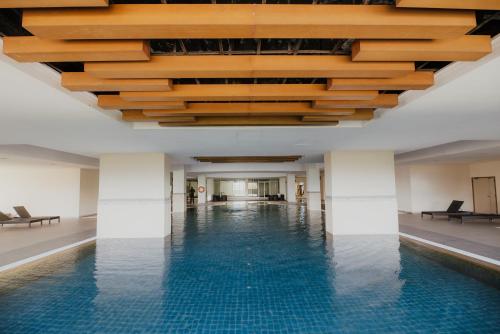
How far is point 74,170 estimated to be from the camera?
1380 cm

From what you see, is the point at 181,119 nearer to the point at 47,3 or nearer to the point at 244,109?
the point at 244,109

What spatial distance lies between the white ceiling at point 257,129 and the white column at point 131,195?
1.09 meters

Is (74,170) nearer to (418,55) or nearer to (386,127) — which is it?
(386,127)

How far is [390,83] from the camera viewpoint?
3.07m

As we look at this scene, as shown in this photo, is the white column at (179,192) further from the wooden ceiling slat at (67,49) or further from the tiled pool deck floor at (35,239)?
the wooden ceiling slat at (67,49)

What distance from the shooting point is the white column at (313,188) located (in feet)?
53.1

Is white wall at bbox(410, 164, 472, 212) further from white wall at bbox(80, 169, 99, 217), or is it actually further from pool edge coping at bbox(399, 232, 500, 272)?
white wall at bbox(80, 169, 99, 217)

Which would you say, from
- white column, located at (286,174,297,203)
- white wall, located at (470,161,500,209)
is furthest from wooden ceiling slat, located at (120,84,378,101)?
white column, located at (286,174,297,203)

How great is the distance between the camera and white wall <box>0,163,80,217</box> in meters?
13.7

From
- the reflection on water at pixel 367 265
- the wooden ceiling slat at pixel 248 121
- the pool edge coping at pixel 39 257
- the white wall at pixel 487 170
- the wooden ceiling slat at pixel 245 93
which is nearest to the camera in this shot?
the wooden ceiling slat at pixel 245 93

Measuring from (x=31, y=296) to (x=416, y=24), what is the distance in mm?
5451

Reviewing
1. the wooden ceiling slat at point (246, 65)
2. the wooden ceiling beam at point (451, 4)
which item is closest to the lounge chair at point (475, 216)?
the wooden ceiling slat at point (246, 65)

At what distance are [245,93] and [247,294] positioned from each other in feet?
8.95

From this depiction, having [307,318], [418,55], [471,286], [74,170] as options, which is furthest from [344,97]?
[74,170]
